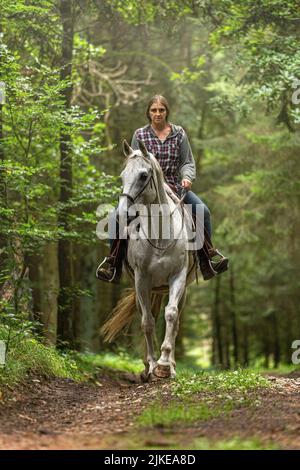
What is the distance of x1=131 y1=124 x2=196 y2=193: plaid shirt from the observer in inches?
431

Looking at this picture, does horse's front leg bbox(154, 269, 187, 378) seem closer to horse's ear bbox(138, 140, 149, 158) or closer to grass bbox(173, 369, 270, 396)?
grass bbox(173, 369, 270, 396)

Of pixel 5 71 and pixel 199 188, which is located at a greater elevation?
pixel 199 188

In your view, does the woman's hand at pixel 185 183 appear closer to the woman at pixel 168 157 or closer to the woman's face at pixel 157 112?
the woman at pixel 168 157

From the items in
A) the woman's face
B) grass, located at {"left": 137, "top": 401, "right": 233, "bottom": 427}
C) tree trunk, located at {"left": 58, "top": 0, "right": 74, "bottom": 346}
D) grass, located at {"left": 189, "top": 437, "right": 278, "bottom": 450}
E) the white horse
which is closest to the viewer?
grass, located at {"left": 189, "top": 437, "right": 278, "bottom": 450}

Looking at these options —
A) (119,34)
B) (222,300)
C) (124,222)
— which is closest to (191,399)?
(124,222)

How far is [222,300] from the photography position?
3500 centimetres

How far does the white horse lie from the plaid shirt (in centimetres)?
62

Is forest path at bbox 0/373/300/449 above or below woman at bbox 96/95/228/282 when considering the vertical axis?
below

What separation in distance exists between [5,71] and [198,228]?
3760mm

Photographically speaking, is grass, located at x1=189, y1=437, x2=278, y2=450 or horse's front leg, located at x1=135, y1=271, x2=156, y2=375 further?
horse's front leg, located at x1=135, y1=271, x2=156, y2=375

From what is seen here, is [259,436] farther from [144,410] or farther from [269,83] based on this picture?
[269,83]

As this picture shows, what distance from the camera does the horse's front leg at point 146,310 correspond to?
34.2ft

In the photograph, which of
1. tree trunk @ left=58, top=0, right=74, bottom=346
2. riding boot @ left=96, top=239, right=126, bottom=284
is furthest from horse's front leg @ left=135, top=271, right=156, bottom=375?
tree trunk @ left=58, top=0, right=74, bottom=346

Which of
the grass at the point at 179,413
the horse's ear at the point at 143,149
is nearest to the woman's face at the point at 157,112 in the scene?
the horse's ear at the point at 143,149
